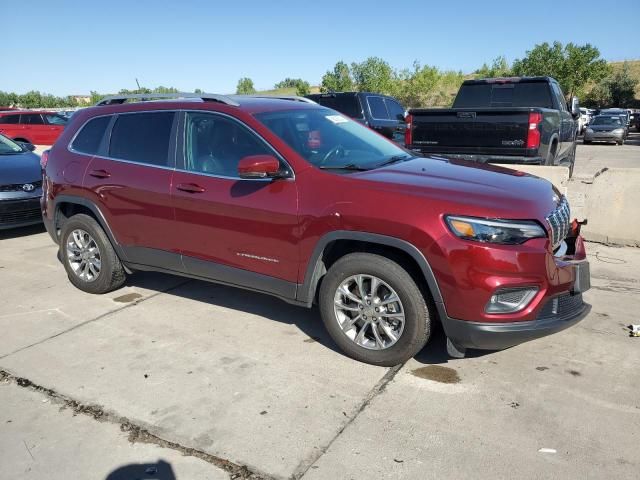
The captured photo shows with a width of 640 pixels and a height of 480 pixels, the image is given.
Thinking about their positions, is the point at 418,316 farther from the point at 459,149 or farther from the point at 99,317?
the point at 459,149

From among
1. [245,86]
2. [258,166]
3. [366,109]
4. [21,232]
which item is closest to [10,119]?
[21,232]

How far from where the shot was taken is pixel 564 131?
8.77 meters

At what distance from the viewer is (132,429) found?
3031 millimetres

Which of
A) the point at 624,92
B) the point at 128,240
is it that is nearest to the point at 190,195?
the point at 128,240

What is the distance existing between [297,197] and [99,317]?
225 centimetres

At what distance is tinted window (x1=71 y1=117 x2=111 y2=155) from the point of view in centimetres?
497

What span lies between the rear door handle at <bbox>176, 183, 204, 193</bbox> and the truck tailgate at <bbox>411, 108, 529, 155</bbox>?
460 centimetres

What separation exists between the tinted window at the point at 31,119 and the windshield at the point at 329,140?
17.9 m

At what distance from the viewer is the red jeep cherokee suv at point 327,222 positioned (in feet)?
10.4

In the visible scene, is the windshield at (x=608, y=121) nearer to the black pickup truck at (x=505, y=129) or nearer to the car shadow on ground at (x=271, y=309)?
the black pickup truck at (x=505, y=129)

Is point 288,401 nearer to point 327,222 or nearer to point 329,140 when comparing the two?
point 327,222

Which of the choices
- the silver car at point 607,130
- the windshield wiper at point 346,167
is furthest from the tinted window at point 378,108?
the silver car at point 607,130

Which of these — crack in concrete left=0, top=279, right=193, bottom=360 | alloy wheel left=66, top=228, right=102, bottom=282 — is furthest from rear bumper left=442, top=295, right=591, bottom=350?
alloy wheel left=66, top=228, right=102, bottom=282

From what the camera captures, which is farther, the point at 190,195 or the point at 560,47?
the point at 560,47
